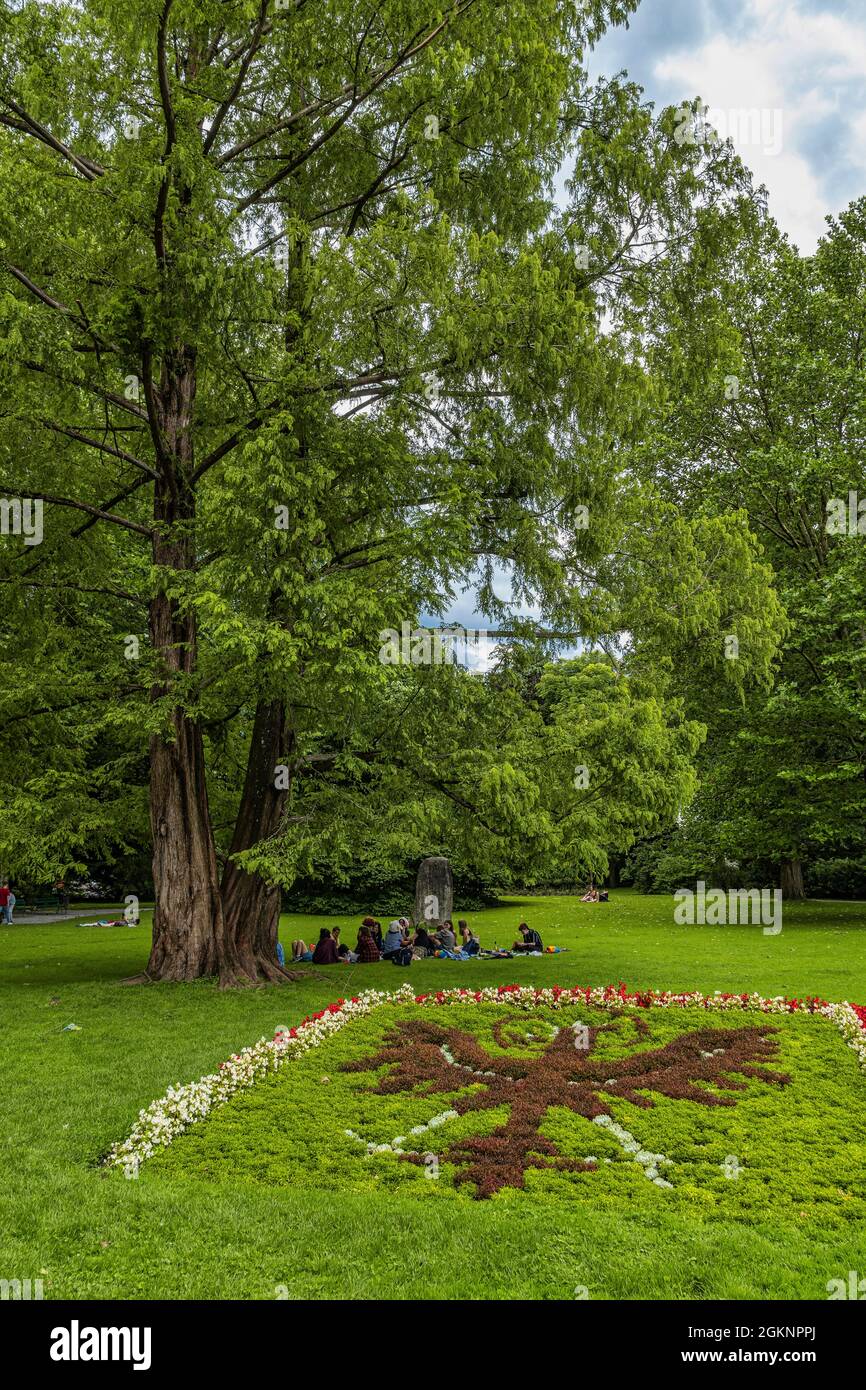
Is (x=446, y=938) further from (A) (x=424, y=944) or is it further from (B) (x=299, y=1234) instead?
(B) (x=299, y=1234)

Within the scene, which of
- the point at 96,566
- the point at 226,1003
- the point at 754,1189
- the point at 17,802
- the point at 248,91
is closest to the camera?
the point at 754,1189

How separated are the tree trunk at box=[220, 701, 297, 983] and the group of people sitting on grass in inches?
109

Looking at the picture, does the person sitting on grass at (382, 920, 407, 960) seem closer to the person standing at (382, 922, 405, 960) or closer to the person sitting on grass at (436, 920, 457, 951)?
the person standing at (382, 922, 405, 960)

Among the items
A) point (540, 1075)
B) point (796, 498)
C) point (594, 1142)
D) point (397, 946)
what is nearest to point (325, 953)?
point (397, 946)

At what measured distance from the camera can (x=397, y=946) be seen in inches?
680

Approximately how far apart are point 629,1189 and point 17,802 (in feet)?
31.8

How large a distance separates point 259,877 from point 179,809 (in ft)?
5.14

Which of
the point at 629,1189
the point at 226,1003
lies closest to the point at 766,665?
the point at 226,1003

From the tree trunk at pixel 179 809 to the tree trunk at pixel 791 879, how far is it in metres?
20.7

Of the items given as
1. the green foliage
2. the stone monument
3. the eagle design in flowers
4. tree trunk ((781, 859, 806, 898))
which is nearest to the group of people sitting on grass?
the stone monument

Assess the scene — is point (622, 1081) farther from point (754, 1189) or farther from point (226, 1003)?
point (226, 1003)

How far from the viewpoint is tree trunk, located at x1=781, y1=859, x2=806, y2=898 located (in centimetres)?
2911

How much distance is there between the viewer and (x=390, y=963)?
1725 cm

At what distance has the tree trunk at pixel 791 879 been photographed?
29.1m
